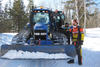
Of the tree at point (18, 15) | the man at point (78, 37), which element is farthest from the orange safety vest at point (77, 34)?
the tree at point (18, 15)

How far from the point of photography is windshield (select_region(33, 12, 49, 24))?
7602 millimetres

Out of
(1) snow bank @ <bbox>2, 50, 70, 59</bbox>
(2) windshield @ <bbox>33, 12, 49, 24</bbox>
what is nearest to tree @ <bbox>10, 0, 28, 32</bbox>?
(2) windshield @ <bbox>33, 12, 49, 24</bbox>

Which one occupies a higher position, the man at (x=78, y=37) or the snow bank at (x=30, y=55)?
the man at (x=78, y=37)

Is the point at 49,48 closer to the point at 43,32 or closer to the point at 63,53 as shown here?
the point at 63,53

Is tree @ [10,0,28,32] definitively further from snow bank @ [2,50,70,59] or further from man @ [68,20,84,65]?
snow bank @ [2,50,70,59]

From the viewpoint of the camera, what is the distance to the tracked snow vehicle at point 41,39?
5270mm

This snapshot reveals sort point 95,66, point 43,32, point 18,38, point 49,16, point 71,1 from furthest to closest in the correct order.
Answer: point 71,1 < point 49,16 < point 43,32 < point 18,38 < point 95,66

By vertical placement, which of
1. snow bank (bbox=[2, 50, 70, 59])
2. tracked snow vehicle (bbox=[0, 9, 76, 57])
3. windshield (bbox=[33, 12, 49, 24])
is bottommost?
snow bank (bbox=[2, 50, 70, 59])

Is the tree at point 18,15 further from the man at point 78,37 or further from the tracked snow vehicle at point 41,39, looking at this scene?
the man at point 78,37

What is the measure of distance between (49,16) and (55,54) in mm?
2935

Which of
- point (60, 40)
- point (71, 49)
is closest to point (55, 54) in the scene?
point (71, 49)

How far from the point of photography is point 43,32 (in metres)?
6.67

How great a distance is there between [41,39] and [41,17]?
1.48 meters

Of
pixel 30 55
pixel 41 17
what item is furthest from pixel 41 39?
pixel 30 55
